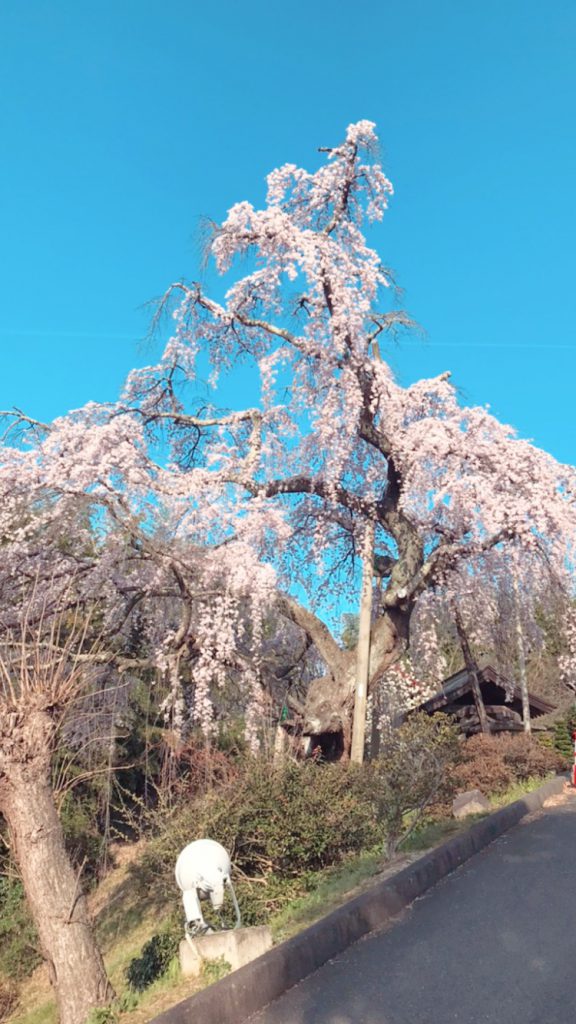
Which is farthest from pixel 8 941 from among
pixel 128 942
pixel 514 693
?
pixel 514 693

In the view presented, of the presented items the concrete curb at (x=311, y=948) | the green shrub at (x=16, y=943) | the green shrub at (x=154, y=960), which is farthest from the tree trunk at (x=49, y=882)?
the green shrub at (x=16, y=943)

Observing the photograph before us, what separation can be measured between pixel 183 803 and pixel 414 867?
3.68 m

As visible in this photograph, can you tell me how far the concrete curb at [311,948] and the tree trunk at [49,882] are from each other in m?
1.32

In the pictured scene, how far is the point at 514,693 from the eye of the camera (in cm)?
2375

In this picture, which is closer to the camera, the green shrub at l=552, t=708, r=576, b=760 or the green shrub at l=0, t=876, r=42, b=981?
the green shrub at l=0, t=876, r=42, b=981

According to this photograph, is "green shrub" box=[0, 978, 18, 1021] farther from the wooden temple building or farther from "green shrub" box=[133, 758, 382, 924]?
the wooden temple building

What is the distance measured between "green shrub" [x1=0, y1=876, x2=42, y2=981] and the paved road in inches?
382

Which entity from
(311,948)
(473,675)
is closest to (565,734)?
(473,675)

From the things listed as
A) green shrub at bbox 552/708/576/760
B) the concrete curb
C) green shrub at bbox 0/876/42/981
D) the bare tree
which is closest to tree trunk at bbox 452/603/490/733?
green shrub at bbox 552/708/576/760

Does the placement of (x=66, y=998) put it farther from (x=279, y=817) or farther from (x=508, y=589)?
(x=508, y=589)

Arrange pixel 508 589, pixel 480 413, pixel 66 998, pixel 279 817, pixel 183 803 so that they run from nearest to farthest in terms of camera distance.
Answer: pixel 66 998
pixel 279 817
pixel 183 803
pixel 480 413
pixel 508 589

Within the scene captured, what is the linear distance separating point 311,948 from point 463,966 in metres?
1.06

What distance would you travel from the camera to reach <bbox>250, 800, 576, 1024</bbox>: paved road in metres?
4.36

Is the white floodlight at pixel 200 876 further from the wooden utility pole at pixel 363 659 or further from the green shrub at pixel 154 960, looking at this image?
the wooden utility pole at pixel 363 659
